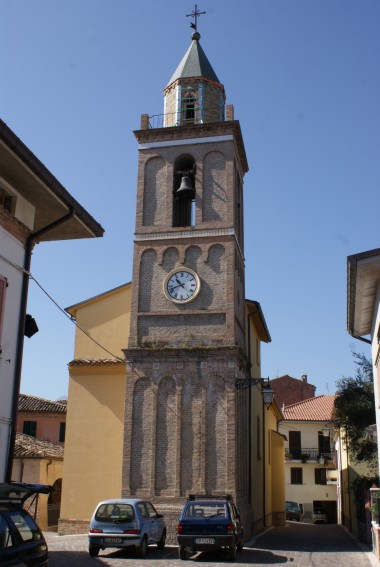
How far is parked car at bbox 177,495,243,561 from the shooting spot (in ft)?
49.8

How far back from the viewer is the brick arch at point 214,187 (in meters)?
24.1

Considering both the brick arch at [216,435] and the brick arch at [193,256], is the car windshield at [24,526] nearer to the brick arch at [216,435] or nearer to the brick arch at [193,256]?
the brick arch at [216,435]

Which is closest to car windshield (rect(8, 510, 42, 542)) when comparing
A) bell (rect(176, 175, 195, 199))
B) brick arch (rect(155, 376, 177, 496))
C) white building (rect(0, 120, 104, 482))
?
white building (rect(0, 120, 104, 482))

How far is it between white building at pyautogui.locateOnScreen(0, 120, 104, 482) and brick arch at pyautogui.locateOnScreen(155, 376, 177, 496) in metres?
10.4

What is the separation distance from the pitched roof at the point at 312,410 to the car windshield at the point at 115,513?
3646 cm

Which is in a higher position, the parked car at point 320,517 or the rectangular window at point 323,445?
the rectangular window at point 323,445

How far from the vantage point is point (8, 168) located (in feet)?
34.8

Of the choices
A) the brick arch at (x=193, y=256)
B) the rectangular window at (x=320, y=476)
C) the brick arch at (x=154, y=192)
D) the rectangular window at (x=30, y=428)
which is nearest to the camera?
the brick arch at (x=193, y=256)

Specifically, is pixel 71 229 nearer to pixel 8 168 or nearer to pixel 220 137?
pixel 8 168

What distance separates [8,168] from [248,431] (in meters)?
17.0

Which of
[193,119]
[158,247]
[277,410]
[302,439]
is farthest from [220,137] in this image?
[302,439]

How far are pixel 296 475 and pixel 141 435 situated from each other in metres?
32.3

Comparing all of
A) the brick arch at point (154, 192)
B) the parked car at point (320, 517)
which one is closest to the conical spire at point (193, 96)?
the brick arch at point (154, 192)

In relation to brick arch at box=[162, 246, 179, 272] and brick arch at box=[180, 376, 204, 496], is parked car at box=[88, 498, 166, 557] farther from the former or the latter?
brick arch at box=[162, 246, 179, 272]
